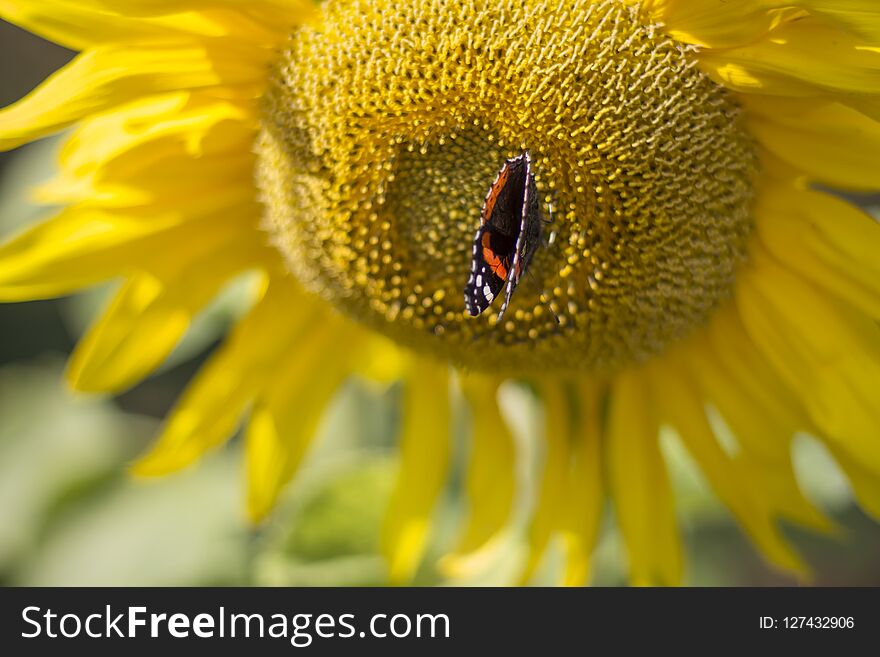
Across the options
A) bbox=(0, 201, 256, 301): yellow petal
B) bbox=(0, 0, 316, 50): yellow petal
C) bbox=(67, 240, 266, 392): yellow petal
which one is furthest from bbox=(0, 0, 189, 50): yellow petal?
bbox=(67, 240, 266, 392): yellow petal

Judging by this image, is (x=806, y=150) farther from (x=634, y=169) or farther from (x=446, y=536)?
(x=446, y=536)

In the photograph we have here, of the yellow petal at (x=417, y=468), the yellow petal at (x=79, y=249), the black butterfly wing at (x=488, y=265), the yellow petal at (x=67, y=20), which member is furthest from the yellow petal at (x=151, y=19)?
the yellow petal at (x=417, y=468)

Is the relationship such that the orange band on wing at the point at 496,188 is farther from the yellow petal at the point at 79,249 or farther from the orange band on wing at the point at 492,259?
the yellow petal at the point at 79,249

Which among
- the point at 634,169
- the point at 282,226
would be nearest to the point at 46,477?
the point at 282,226

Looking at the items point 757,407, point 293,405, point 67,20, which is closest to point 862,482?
point 757,407

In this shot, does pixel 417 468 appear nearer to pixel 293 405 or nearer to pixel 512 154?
pixel 293 405

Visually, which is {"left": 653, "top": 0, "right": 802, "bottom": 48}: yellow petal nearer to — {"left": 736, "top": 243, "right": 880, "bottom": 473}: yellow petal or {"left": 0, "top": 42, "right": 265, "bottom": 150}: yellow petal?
{"left": 736, "top": 243, "right": 880, "bottom": 473}: yellow petal
